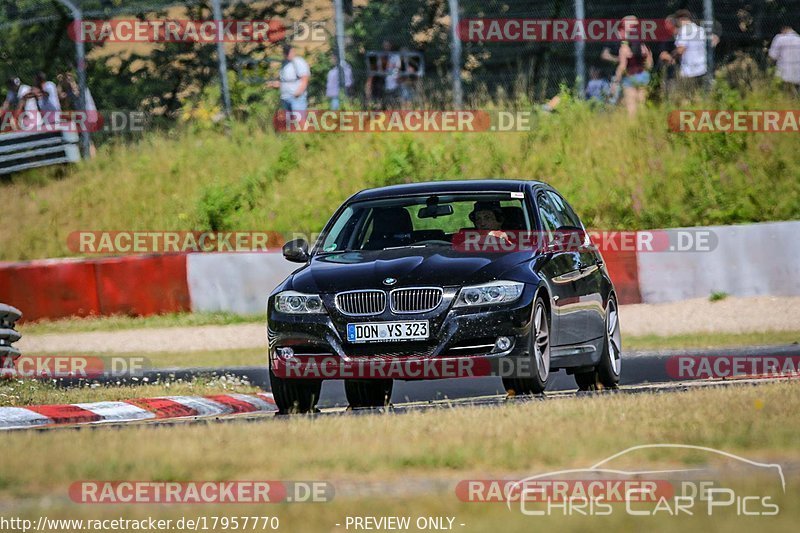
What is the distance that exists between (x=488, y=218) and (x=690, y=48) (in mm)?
11154

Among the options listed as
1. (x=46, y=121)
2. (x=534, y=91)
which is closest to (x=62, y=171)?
(x=46, y=121)

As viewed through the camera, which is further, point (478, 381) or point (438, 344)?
point (478, 381)

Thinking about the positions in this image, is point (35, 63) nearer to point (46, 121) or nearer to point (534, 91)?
point (46, 121)

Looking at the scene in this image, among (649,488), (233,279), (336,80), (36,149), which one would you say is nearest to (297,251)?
(649,488)

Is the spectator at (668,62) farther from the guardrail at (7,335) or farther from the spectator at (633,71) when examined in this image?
the guardrail at (7,335)

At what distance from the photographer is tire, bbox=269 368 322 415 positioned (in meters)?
9.70

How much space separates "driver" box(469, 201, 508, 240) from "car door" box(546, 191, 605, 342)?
666mm

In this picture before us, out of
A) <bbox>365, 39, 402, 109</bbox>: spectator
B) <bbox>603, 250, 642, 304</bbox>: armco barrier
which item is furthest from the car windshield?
<bbox>365, 39, 402, 109</bbox>: spectator

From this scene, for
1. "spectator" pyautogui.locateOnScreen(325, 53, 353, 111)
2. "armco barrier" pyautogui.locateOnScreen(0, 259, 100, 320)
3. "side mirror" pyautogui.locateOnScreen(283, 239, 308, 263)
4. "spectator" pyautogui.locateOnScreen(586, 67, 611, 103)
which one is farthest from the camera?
"spectator" pyautogui.locateOnScreen(325, 53, 353, 111)

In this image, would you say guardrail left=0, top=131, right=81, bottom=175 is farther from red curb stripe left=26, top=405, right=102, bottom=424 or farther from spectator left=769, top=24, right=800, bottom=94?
red curb stripe left=26, top=405, right=102, bottom=424

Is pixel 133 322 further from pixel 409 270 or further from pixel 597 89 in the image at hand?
pixel 409 270

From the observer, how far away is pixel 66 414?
10320 mm

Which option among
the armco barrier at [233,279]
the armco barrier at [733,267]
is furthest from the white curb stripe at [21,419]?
the armco barrier at [733,267]

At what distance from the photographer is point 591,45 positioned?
20922mm
